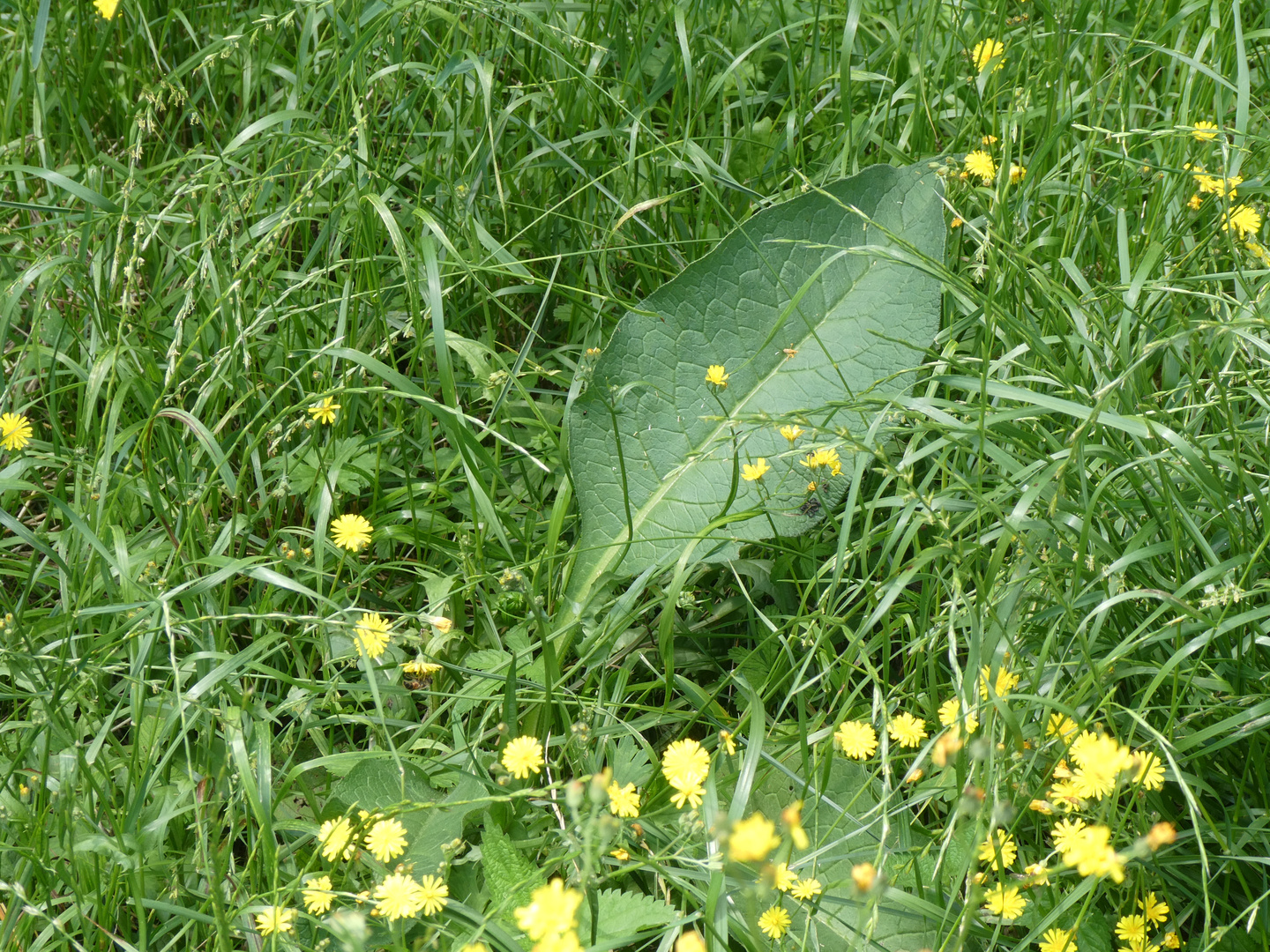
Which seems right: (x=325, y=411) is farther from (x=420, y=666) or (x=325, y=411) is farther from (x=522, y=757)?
(x=522, y=757)

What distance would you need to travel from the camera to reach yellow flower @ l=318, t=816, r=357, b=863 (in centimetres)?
145

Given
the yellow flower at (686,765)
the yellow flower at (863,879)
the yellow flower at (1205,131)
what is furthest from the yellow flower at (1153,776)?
the yellow flower at (1205,131)

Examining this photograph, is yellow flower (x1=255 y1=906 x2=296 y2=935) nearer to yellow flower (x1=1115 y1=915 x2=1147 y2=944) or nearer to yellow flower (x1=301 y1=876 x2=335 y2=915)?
yellow flower (x1=301 y1=876 x2=335 y2=915)

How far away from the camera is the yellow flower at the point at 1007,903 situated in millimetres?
1352

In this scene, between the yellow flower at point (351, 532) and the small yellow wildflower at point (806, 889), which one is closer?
the small yellow wildflower at point (806, 889)

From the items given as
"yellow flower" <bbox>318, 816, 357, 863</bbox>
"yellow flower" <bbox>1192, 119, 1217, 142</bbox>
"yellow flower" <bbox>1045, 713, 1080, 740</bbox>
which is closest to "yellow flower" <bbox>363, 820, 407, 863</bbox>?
"yellow flower" <bbox>318, 816, 357, 863</bbox>

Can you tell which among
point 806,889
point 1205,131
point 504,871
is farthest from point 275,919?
point 1205,131

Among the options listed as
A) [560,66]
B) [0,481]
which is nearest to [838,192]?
[560,66]

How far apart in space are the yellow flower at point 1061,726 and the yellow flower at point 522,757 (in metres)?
0.67

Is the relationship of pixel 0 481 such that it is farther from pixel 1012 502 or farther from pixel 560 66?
pixel 1012 502

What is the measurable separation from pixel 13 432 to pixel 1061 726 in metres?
1.80

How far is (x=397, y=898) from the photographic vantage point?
135 centimetres

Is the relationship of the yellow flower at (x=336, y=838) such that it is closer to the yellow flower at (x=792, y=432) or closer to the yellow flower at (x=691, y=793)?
the yellow flower at (x=691, y=793)

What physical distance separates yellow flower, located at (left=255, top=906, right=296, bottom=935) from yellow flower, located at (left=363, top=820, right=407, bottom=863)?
0.39 ft
